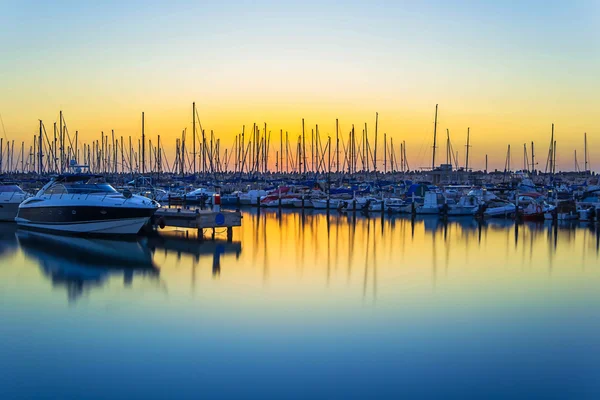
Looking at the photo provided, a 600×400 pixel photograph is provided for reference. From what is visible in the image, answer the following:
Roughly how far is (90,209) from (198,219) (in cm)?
449

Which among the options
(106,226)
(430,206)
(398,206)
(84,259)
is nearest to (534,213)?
(430,206)

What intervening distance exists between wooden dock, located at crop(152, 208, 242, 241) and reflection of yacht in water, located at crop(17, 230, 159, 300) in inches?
90.0

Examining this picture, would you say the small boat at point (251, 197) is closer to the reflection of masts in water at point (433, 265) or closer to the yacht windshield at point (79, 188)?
the yacht windshield at point (79, 188)

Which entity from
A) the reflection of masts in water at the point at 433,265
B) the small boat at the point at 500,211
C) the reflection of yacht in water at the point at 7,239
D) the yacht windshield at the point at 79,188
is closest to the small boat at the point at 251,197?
the small boat at the point at 500,211

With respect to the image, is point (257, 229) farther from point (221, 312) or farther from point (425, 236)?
point (221, 312)

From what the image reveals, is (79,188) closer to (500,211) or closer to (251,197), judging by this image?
(251,197)

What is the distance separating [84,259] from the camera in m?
19.9

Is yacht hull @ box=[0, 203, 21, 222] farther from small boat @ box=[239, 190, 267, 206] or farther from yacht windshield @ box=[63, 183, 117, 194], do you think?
small boat @ box=[239, 190, 267, 206]

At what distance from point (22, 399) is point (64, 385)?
66 cm

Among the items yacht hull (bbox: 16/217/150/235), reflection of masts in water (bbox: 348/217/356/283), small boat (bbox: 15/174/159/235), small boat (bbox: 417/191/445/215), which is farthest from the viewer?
small boat (bbox: 417/191/445/215)

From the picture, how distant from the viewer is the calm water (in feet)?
28.9

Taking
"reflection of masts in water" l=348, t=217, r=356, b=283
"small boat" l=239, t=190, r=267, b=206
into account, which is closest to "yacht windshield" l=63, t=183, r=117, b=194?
"reflection of masts in water" l=348, t=217, r=356, b=283

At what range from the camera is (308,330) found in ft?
37.8

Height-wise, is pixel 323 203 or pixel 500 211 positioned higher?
pixel 323 203
